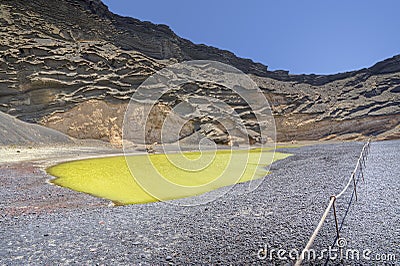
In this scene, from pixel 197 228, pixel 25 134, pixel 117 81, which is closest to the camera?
pixel 197 228

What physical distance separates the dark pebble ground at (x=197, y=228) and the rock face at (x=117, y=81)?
31667 mm

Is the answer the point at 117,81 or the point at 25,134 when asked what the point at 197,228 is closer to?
the point at 25,134

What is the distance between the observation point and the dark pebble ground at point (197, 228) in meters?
5.35

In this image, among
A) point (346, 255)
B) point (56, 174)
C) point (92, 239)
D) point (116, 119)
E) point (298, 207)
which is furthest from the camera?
point (116, 119)

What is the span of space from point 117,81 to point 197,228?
40640mm

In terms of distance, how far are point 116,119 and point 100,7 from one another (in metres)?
33.2

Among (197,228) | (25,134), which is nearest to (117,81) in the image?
(25,134)

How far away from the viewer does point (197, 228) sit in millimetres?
6914

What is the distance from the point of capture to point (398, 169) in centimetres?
1333

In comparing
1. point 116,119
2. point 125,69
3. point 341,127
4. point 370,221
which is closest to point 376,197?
point 370,221

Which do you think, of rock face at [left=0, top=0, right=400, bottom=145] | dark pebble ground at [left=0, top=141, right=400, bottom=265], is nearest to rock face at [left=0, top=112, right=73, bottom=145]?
rock face at [left=0, top=0, right=400, bottom=145]

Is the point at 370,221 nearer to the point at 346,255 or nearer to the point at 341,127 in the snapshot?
the point at 346,255

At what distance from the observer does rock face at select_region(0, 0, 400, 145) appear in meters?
38.5

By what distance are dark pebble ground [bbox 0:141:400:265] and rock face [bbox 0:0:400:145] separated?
31667 mm
